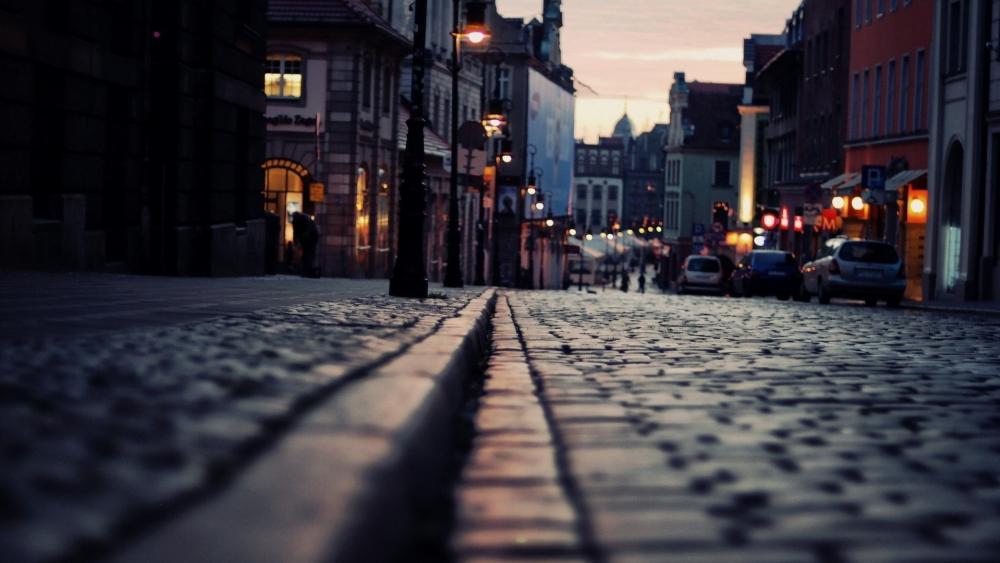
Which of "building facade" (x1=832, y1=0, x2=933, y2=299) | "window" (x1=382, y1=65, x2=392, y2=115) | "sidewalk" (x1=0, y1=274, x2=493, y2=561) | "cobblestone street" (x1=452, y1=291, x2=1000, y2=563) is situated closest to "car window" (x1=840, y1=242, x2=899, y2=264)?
"building facade" (x1=832, y1=0, x2=933, y2=299)

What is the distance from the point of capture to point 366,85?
52.8 meters

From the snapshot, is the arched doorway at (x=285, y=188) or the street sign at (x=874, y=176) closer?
the street sign at (x=874, y=176)

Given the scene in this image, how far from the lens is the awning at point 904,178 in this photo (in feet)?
146

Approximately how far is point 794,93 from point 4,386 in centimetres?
7546

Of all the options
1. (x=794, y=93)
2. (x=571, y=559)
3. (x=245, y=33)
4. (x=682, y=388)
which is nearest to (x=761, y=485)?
(x=571, y=559)

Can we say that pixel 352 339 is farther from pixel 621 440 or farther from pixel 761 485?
pixel 761 485

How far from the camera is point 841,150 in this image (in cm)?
6144

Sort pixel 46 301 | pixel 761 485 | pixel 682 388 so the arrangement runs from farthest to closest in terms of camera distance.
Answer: pixel 46 301 < pixel 682 388 < pixel 761 485

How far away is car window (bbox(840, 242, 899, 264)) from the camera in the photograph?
35781mm

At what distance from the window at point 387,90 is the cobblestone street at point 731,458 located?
44.3 metres

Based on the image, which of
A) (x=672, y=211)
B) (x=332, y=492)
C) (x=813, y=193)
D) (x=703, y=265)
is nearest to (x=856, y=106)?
(x=703, y=265)

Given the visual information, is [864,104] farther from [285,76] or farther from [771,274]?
[285,76]

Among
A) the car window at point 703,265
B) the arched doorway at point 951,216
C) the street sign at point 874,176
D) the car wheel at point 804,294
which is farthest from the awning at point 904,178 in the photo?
the car window at point 703,265

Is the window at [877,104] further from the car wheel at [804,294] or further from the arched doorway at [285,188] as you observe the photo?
the arched doorway at [285,188]
